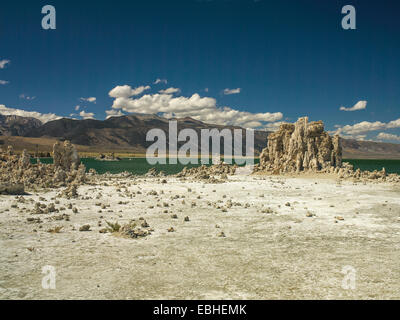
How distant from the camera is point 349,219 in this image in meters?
17.0

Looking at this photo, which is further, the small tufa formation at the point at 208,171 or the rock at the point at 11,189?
the small tufa formation at the point at 208,171

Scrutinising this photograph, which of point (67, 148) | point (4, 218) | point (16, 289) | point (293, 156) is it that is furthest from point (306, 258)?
point (293, 156)

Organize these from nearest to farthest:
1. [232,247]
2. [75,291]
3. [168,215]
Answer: [75,291]
[232,247]
[168,215]

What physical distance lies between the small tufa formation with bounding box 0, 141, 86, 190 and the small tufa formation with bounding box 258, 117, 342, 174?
116 feet

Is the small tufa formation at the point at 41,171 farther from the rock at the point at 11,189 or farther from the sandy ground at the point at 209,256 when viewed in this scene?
the sandy ground at the point at 209,256

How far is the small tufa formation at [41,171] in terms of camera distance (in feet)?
101

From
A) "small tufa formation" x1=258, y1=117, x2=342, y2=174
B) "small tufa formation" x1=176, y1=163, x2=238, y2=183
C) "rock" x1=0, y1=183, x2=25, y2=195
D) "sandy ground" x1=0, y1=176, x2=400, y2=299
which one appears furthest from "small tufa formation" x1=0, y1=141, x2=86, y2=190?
"small tufa formation" x1=258, y1=117, x2=342, y2=174

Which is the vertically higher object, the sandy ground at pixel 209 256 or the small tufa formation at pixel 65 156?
the small tufa formation at pixel 65 156

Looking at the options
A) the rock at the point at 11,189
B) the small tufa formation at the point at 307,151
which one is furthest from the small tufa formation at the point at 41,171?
the small tufa formation at the point at 307,151

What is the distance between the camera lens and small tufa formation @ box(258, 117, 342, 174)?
174 feet

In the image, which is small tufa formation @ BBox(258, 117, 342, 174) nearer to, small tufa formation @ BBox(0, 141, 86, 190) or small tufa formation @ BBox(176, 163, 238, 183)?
small tufa formation @ BBox(176, 163, 238, 183)

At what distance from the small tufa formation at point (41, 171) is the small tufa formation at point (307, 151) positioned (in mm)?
35312

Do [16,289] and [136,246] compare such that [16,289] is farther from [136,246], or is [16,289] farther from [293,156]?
[293,156]
